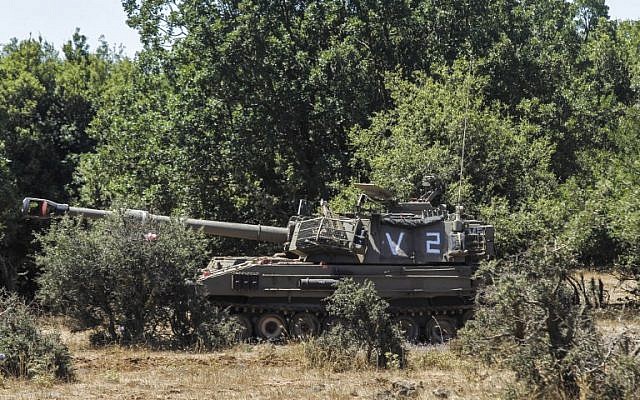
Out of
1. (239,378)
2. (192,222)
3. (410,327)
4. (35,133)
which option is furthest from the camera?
(35,133)

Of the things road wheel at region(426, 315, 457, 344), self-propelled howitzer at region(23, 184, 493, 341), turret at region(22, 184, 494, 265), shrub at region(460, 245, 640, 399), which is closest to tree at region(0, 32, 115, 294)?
self-propelled howitzer at region(23, 184, 493, 341)

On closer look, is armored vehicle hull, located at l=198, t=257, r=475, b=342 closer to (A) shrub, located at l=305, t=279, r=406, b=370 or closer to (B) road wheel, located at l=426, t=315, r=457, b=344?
(B) road wheel, located at l=426, t=315, r=457, b=344

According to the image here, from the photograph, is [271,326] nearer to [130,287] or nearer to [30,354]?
[130,287]

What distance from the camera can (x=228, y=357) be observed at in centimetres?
1452

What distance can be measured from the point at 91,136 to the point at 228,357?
17.0 metres

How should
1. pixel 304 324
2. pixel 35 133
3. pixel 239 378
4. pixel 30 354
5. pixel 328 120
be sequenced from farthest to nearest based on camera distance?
pixel 35 133 → pixel 328 120 → pixel 304 324 → pixel 239 378 → pixel 30 354

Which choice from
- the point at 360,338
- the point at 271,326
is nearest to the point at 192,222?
the point at 271,326

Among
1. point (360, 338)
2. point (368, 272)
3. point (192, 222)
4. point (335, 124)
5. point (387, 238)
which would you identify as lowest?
point (360, 338)

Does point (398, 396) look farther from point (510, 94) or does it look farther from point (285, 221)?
point (510, 94)

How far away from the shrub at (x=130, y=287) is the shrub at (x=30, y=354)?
10.4ft

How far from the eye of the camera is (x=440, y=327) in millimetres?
17750

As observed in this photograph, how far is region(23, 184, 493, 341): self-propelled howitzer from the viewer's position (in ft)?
56.7

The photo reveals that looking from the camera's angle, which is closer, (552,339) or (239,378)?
(552,339)

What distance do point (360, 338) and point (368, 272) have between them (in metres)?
3.77
